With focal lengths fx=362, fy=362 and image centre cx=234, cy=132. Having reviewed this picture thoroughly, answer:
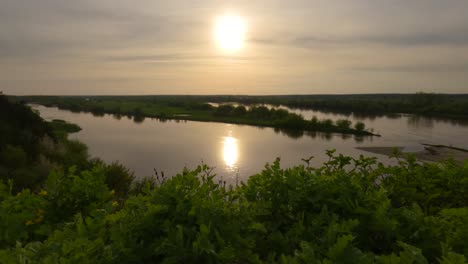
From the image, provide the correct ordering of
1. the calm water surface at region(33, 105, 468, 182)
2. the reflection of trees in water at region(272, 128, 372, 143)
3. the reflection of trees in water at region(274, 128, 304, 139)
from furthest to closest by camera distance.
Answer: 1. the reflection of trees in water at region(274, 128, 304, 139)
2. the reflection of trees in water at region(272, 128, 372, 143)
3. the calm water surface at region(33, 105, 468, 182)

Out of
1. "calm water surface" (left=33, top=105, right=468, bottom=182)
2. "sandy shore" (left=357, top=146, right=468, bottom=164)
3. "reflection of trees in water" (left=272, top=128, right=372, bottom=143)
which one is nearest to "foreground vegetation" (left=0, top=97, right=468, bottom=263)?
"calm water surface" (left=33, top=105, right=468, bottom=182)

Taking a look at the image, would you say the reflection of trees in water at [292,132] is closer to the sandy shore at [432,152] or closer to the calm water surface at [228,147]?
the calm water surface at [228,147]

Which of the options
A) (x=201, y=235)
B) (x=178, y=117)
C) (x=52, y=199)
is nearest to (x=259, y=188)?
(x=201, y=235)

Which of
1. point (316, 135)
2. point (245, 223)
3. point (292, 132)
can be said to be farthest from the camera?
point (292, 132)

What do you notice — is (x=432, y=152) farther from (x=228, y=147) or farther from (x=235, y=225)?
(x=235, y=225)

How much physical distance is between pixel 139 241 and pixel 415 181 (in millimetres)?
3267

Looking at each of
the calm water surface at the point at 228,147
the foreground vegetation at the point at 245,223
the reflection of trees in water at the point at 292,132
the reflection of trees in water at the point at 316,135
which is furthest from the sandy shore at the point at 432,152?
the foreground vegetation at the point at 245,223

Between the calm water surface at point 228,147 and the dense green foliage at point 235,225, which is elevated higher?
the dense green foliage at point 235,225

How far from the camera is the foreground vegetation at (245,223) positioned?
7.69ft

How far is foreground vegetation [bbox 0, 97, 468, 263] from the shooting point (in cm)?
234

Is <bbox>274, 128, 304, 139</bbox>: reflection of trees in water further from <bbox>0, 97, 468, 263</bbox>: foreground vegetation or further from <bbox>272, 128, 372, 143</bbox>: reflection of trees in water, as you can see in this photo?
<bbox>0, 97, 468, 263</bbox>: foreground vegetation

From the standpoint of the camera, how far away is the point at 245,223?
9.43 feet

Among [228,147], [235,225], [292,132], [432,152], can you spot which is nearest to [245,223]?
[235,225]

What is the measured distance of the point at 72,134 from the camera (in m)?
46.9
